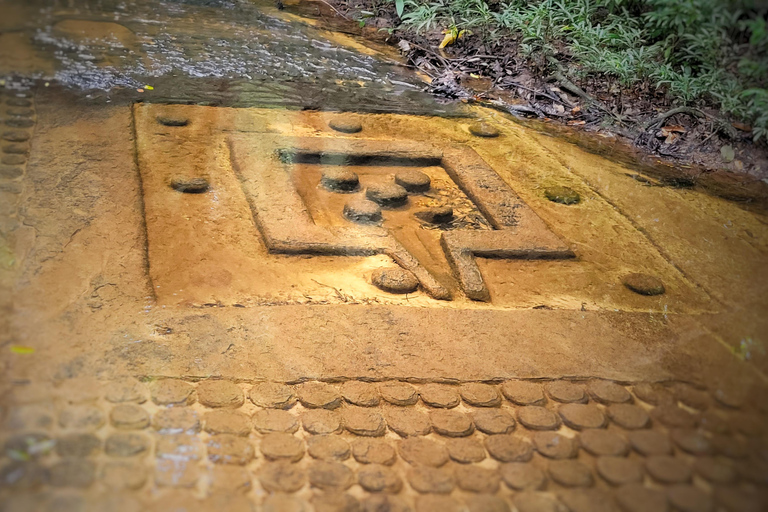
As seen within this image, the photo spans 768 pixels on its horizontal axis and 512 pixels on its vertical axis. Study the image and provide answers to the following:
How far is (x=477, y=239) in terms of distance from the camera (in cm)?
237

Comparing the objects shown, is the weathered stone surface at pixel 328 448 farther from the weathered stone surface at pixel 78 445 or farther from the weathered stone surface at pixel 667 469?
the weathered stone surface at pixel 667 469

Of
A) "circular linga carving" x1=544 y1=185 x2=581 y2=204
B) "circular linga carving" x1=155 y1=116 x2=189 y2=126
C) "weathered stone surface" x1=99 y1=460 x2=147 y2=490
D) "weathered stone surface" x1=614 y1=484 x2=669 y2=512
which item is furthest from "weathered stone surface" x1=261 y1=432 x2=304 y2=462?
"circular linga carving" x1=155 y1=116 x2=189 y2=126

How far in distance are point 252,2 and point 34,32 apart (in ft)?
4.52

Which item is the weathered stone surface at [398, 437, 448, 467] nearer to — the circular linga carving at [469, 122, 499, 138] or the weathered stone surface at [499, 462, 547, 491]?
the weathered stone surface at [499, 462, 547, 491]

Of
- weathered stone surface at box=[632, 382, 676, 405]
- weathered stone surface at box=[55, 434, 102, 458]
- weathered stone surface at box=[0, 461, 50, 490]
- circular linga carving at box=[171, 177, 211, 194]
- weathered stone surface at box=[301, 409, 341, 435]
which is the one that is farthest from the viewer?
circular linga carving at box=[171, 177, 211, 194]

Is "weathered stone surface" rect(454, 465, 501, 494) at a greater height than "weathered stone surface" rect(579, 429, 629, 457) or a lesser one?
lesser

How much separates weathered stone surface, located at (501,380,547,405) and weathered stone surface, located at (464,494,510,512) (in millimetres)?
375

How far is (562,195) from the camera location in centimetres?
283

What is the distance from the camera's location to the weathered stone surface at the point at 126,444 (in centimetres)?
116

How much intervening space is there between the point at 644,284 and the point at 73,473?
172cm

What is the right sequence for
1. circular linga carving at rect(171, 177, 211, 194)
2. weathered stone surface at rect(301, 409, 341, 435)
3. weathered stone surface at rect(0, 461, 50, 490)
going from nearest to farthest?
weathered stone surface at rect(0, 461, 50, 490), weathered stone surface at rect(301, 409, 341, 435), circular linga carving at rect(171, 177, 211, 194)

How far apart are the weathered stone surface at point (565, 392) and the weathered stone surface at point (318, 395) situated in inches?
20.0

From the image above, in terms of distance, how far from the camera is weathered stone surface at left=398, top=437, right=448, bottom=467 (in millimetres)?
1359

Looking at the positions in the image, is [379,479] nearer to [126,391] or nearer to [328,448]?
[328,448]
